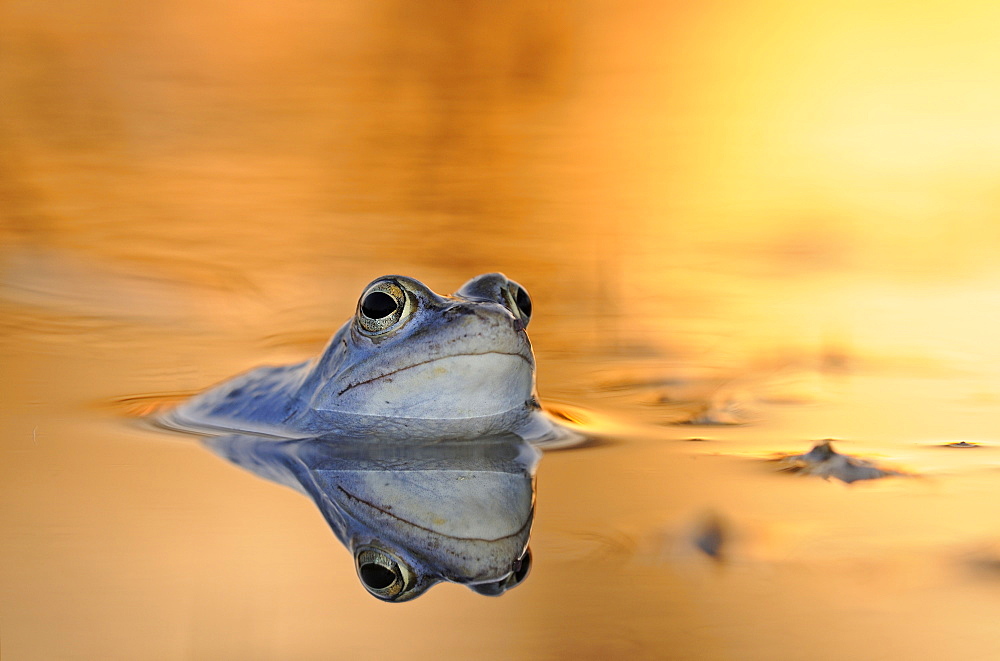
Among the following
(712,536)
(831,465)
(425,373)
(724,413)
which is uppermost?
(425,373)

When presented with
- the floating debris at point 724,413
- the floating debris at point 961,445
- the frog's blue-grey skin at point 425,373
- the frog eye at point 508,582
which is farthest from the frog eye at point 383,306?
the floating debris at point 961,445

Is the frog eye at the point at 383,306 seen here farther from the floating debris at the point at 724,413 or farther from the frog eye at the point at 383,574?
the frog eye at the point at 383,574

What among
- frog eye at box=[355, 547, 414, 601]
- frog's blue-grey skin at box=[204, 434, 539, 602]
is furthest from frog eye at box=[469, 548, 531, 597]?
frog eye at box=[355, 547, 414, 601]

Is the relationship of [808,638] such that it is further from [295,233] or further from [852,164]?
[852,164]

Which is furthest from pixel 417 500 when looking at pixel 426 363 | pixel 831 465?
pixel 831 465

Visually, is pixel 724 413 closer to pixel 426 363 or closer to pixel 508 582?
pixel 426 363

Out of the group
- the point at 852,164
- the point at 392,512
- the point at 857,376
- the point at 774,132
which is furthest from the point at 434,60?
the point at 392,512
